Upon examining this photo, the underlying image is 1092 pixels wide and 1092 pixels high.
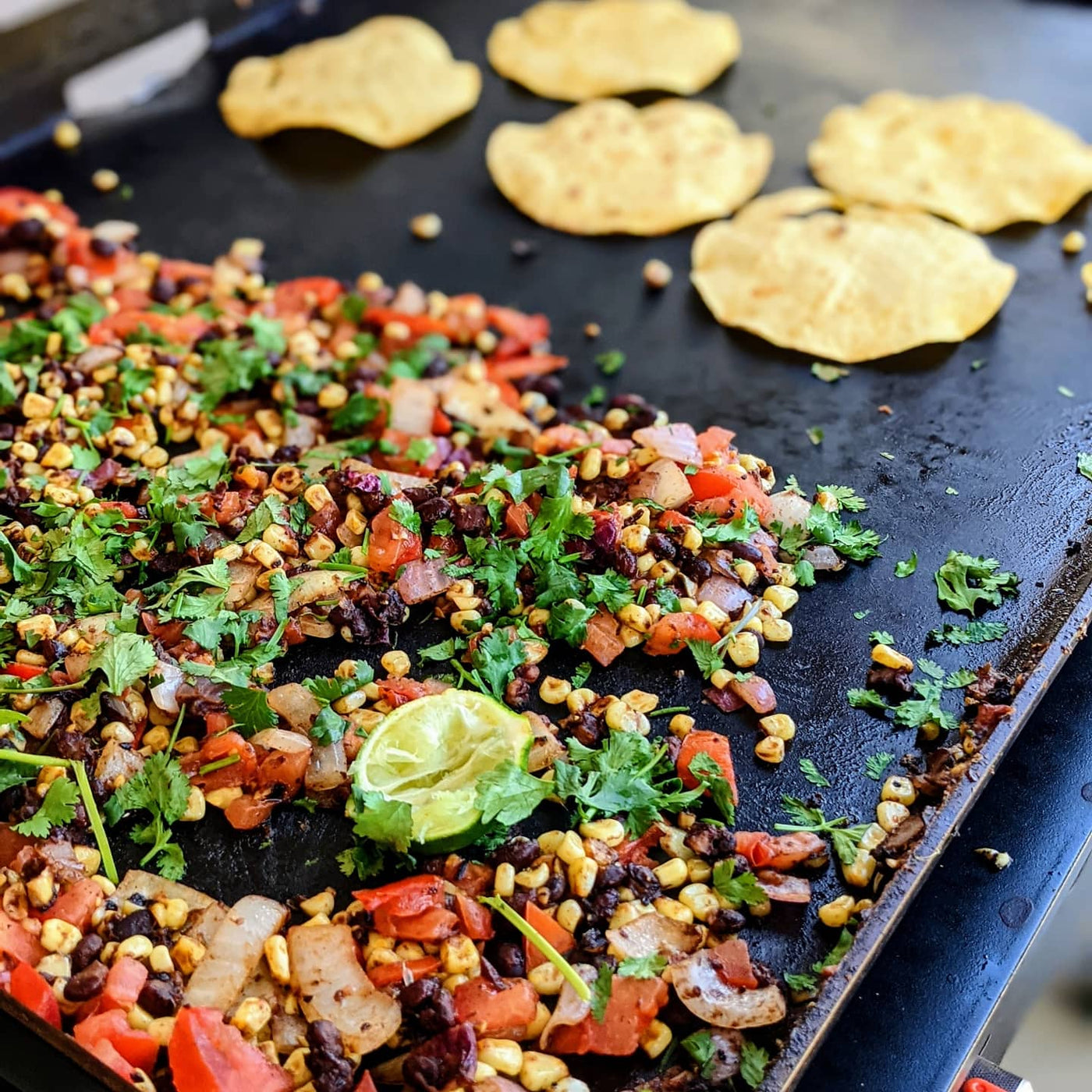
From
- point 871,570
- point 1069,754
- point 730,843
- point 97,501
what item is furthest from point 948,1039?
point 97,501

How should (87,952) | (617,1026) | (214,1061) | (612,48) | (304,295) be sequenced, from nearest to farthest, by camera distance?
(214,1061) → (617,1026) → (87,952) → (304,295) → (612,48)

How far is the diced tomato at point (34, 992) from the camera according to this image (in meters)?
2.20

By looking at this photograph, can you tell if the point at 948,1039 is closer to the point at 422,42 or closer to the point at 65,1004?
the point at 65,1004

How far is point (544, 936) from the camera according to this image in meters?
2.28

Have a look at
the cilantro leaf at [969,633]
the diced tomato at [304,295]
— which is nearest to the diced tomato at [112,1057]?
the cilantro leaf at [969,633]

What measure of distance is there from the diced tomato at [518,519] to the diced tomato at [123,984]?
1.25 meters

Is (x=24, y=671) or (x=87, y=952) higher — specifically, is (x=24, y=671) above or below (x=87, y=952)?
above

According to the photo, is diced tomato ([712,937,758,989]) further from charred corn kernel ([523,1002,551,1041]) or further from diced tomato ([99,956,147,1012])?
diced tomato ([99,956,147,1012])

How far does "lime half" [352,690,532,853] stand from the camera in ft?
7.80

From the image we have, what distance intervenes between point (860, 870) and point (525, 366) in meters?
1.90

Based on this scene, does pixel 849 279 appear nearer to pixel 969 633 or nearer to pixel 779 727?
pixel 969 633

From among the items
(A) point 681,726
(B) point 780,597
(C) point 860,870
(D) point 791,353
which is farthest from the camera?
(D) point 791,353

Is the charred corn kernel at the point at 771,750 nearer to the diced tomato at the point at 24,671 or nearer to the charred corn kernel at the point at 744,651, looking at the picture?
the charred corn kernel at the point at 744,651

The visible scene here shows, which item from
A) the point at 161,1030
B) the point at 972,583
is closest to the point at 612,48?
the point at 972,583
